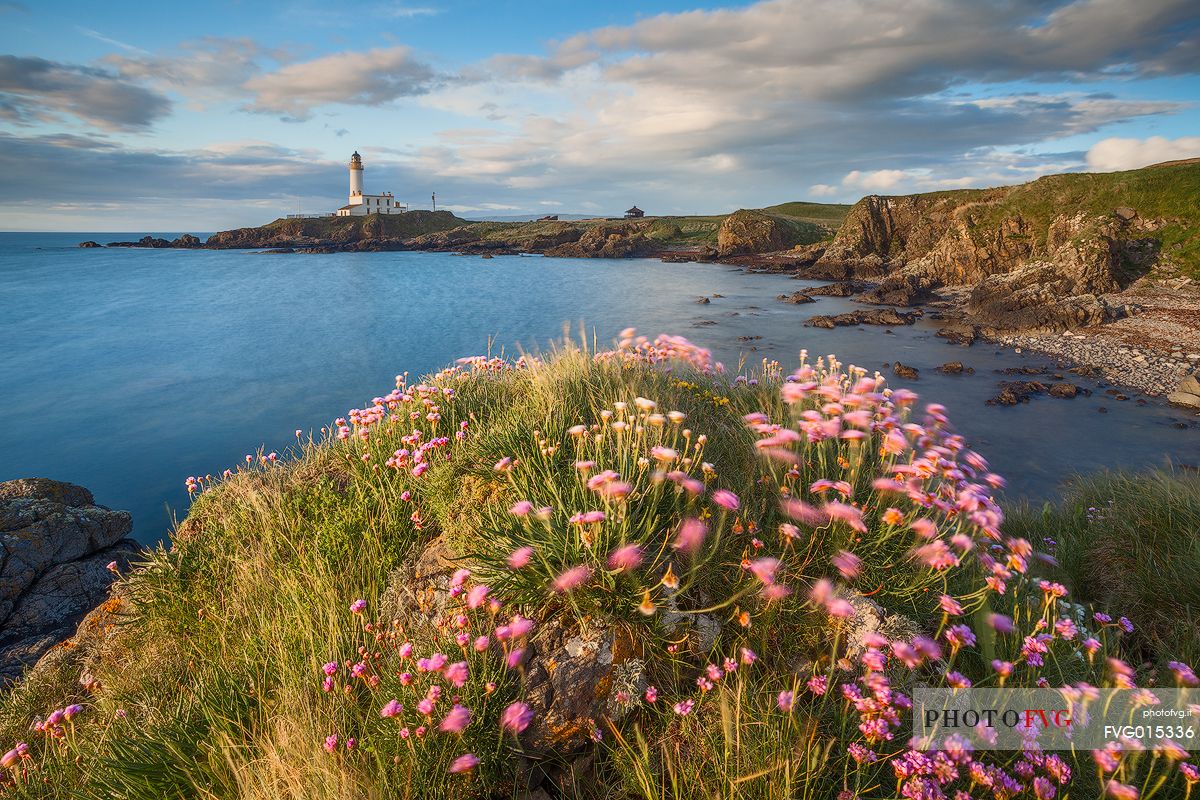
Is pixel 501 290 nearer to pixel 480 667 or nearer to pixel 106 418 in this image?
pixel 106 418

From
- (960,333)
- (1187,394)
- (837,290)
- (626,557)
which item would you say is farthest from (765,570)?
(837,290)

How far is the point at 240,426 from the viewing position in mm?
19062

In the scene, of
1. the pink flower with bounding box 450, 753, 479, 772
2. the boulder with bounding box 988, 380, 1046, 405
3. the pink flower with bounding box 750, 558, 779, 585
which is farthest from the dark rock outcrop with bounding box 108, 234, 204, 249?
the pink flower with bounding box 750, 558, 779, 585

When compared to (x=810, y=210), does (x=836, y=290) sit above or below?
below

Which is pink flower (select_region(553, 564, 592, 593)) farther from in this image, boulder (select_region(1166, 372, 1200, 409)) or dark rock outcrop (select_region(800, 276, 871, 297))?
dark rock outcrop (select_region(800, 276, 871, 297))

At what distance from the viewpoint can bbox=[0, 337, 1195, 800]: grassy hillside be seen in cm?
245

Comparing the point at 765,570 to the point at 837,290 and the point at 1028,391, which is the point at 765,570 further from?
the point at 837,290

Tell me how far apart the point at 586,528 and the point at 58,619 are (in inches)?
355

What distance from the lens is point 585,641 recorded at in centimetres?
300

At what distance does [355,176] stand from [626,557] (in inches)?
5601

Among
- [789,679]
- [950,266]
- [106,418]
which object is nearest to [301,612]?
[789,679]

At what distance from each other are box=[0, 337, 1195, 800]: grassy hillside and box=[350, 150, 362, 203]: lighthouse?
139 meters

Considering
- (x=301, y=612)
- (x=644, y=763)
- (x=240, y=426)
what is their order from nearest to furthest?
(x=644, y=763) → (x=301, y=612) → (x=240, y=426)

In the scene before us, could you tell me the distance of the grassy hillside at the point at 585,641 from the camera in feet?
8.04
